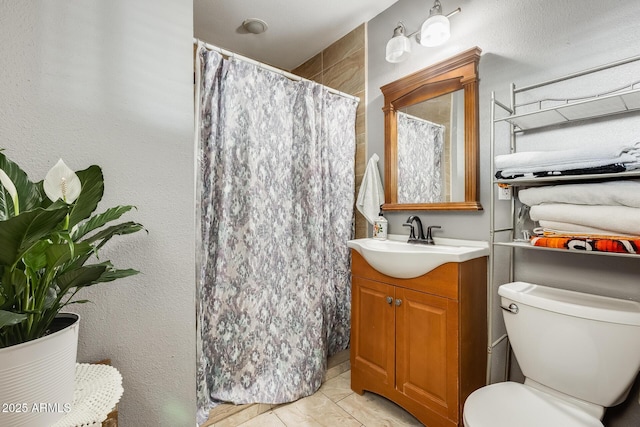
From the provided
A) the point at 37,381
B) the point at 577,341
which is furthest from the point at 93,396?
the point at 577,341

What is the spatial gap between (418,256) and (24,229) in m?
1.32

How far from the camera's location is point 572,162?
3.46 feet

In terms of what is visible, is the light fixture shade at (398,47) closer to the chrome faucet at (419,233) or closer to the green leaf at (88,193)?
the chrome faucet at (419,233)

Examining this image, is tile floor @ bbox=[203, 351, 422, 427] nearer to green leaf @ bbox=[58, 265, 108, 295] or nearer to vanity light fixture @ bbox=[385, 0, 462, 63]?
green leaf @ bbox=[58, 265, 108, 295]

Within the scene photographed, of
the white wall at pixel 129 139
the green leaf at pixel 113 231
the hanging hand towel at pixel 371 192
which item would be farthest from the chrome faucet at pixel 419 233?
the green leaf at pixel 113 231

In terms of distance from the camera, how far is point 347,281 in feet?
7.34

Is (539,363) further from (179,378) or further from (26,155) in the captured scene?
(26,155)

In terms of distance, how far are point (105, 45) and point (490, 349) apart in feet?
6.26

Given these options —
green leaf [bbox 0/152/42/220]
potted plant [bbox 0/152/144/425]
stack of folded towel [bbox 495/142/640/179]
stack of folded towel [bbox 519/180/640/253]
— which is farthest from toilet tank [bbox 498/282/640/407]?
green leaf [bbox 0/152/42/220]

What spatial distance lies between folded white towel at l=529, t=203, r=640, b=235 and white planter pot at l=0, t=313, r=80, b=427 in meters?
1.57

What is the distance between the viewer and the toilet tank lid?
0.96 m

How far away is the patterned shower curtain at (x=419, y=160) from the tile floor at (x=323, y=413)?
125 centimetres

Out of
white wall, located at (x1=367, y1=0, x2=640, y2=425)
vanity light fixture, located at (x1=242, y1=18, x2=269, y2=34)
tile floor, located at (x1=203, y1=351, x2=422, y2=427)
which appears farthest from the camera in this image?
vanity light fixture, located at (x1=242, y1=18, x2=269, y2=34)

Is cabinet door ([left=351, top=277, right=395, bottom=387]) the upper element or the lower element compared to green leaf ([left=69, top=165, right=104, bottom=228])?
lower
